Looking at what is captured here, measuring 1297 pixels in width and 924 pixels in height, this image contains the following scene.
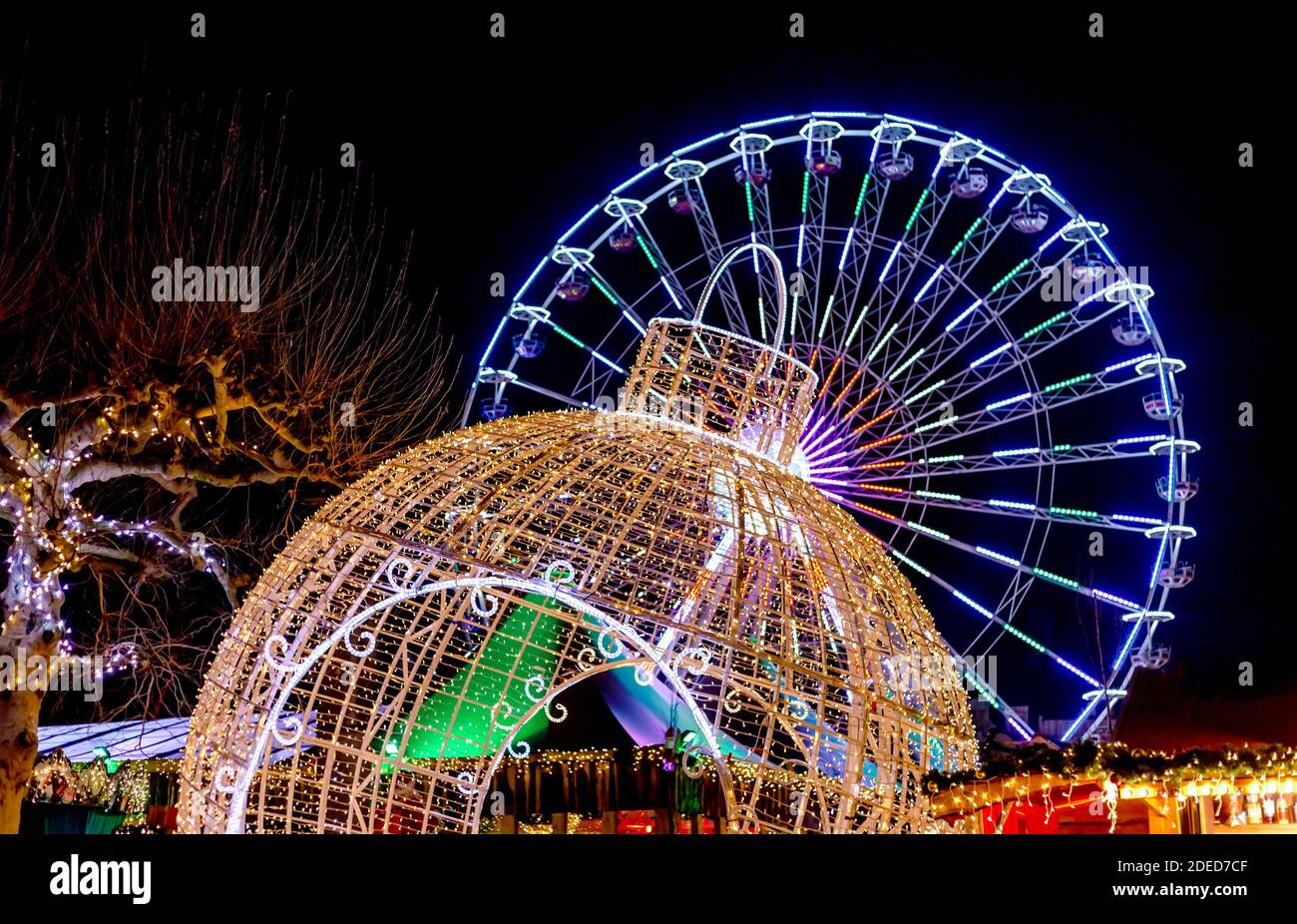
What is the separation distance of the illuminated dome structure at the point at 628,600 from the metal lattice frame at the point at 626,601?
0.05ft

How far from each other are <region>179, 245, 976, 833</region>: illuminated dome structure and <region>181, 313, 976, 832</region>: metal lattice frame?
0.02 metres

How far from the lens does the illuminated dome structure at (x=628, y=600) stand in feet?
A: 21.1

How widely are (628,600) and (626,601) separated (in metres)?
0.01

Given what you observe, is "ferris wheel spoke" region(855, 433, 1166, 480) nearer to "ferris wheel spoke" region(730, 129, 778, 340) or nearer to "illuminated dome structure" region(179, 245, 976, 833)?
"ferris wheel spoke" region(730, 129, 778, 340)

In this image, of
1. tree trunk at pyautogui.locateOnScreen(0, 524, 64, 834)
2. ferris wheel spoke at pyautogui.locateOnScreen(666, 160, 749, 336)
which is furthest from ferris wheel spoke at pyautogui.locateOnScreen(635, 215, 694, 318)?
tree trunk at pyautogui.locateOnScreen(0, 524, 64, 834)

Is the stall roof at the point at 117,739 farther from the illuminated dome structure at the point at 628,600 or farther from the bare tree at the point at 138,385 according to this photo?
the illuminated dome structure at the point at 628,600

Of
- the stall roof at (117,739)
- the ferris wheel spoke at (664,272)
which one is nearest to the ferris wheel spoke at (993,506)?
the ferris wheel spoke at (664,272)

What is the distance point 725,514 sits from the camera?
7.15m

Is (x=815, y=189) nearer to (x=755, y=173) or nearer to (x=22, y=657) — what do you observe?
(x=755, y=173)

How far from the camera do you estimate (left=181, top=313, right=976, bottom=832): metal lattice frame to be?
6426mm

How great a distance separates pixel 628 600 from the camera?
6422 millimetres

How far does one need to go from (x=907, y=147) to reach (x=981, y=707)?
47.2 feet
